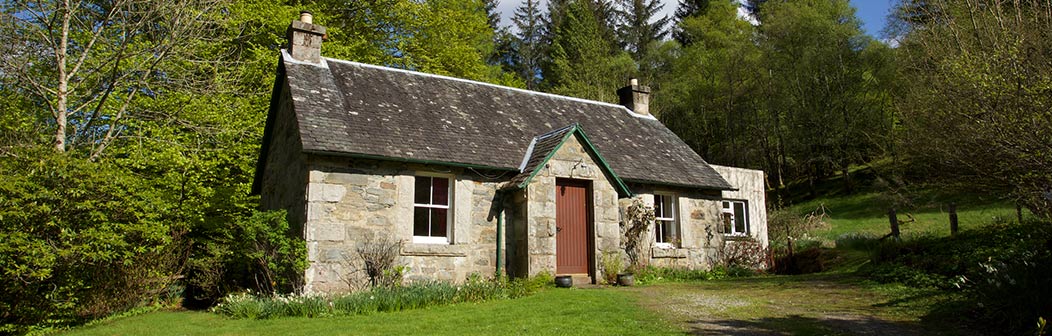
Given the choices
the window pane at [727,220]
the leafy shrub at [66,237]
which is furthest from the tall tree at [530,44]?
the leafy shrub at [66,237]

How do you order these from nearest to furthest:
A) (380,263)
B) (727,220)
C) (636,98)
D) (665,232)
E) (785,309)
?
1. (785,309)
2. (380,263)
3. (665,232)
4. (727,220)
5. (636,98)

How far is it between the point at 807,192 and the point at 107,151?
31.6 metres

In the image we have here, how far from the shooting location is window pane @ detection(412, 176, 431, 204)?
13062 mm

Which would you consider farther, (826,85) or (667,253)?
(826,85)

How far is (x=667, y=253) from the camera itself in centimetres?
1573

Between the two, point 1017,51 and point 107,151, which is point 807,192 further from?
point 107,151

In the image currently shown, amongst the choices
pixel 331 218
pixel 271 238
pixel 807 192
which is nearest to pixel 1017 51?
pixel 331 218

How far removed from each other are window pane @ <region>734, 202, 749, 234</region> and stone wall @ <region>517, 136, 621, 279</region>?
663cm

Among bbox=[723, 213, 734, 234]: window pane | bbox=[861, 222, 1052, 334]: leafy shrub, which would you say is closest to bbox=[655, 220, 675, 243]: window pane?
bbox=[723, 213, 734, 234]: window pane

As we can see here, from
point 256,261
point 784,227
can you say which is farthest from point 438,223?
point 784,227

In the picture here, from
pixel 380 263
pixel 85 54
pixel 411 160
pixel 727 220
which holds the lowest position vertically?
pixel 380 263

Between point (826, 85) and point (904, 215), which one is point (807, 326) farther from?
point (826, 85)

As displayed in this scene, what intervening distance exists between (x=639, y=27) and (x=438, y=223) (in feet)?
105

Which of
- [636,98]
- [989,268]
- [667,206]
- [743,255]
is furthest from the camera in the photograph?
[636,98]
